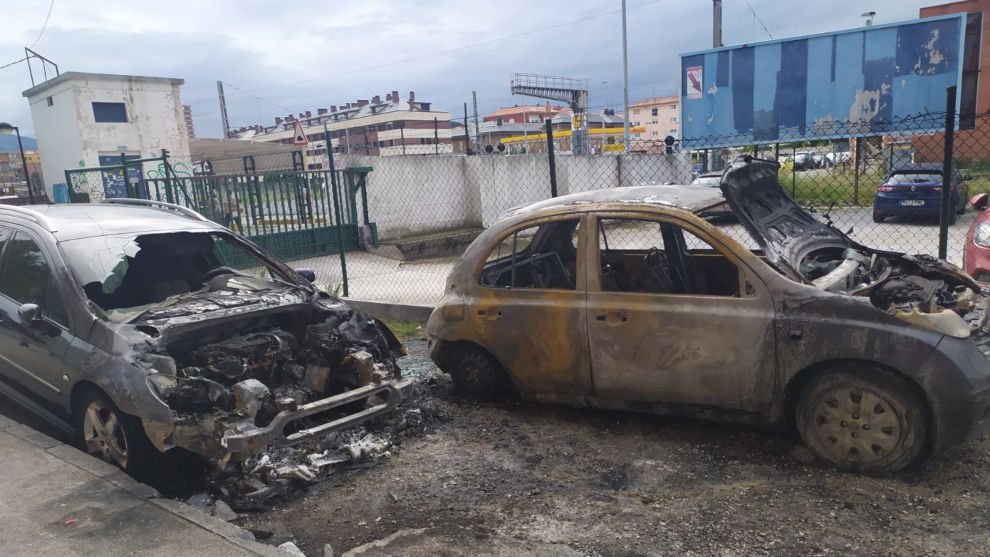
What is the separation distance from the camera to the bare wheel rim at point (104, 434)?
397 centimetres

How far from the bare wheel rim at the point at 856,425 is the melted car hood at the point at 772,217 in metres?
0.70

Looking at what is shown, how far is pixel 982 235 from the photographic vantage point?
20.3 ft

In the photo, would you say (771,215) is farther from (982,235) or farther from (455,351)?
(982,235)

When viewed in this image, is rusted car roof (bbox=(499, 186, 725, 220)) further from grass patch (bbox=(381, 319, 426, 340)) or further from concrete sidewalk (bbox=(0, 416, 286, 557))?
concrete sidewalk (bbox=(0, 416, 286, 557))

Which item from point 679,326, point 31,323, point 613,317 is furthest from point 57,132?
point 679,326

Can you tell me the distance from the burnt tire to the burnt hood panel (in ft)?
6.77

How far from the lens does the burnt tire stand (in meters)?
5.04

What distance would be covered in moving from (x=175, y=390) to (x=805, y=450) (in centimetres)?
372

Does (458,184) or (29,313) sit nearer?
(29,313)

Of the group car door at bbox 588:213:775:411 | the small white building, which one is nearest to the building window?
the small white building

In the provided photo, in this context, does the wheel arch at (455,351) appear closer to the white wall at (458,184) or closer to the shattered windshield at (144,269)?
the shattered windshield at (144,269)

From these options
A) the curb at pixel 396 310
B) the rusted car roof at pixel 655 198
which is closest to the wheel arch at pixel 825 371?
the rusted car roof at pixel 655 198

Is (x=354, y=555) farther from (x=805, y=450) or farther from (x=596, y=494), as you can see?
(x=805, y=450)

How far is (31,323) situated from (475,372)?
9.61ft
